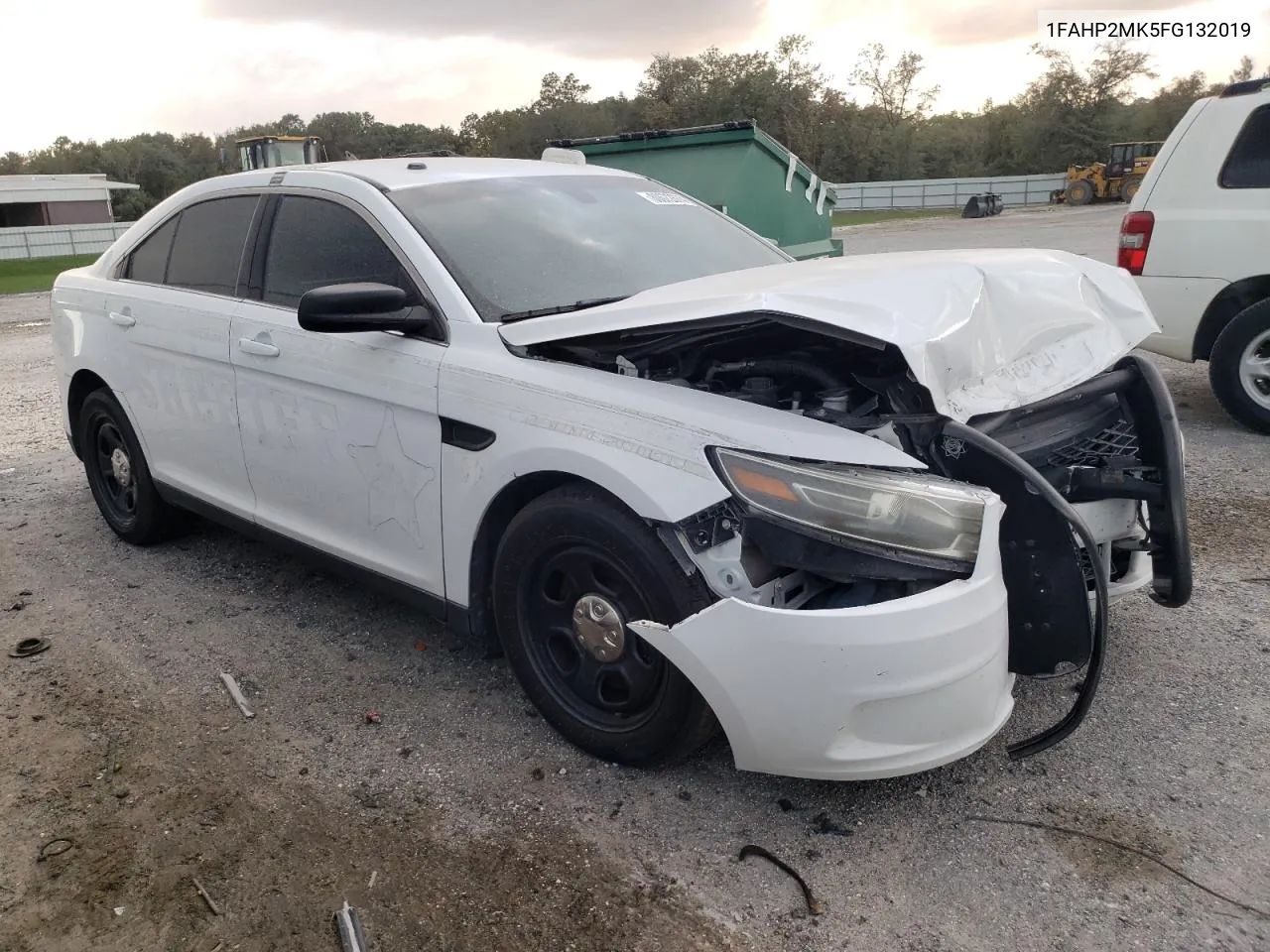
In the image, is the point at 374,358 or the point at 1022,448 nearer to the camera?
the point at 1022,448

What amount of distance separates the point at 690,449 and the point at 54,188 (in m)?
58.1

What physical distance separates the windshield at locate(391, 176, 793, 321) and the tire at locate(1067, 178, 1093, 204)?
4031 centimetres

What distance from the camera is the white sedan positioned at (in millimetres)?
2480

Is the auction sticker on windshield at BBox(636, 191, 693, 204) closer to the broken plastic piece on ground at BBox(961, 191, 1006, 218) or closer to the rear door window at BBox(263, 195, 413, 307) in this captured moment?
the rear door window at BBox(263, 195, 413, 307)

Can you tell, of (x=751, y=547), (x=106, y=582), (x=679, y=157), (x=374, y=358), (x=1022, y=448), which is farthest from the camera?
(x=679, y=157)

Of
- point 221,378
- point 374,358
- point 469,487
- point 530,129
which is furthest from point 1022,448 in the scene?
point 530,129

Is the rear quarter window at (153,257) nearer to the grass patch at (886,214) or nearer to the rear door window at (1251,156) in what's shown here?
the rear door window at (1251,156)

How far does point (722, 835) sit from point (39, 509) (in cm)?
477

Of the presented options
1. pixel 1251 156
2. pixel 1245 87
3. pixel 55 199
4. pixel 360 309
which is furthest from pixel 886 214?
pixel 360 309

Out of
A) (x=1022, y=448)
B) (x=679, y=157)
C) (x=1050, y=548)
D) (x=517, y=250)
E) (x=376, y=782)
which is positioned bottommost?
(x=376, y=782)

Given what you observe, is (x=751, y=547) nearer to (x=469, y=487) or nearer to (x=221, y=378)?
(x=469, y=487)

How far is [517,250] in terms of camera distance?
3.51 metres

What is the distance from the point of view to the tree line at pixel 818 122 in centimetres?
5494

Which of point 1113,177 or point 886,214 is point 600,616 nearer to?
point 1113,177
